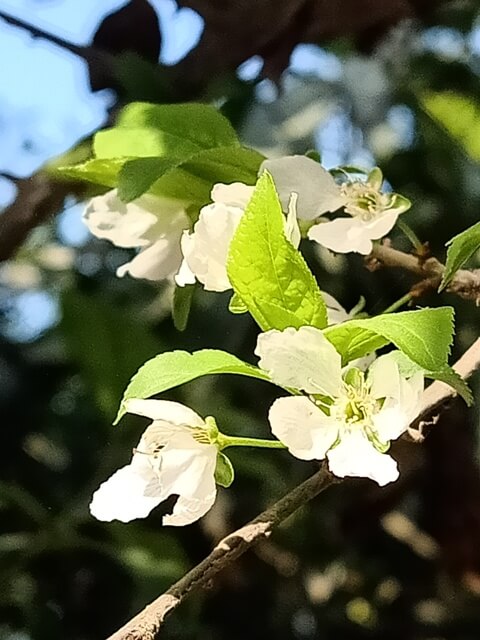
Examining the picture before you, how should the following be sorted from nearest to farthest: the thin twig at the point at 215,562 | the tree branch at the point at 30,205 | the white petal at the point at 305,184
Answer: the thin twig at the point at 215,562
the white petal at the point at 305,184
the tree branch at the point at 30,205

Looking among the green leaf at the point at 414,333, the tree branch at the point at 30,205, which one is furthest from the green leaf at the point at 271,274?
the tree branch at the point at 30,205

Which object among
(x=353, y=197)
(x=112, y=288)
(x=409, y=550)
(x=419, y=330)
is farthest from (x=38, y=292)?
(x=419, y=330)

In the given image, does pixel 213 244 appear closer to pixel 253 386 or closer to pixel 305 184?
pixel 305 184

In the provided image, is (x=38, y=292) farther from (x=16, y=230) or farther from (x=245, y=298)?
(x=245, y=298)

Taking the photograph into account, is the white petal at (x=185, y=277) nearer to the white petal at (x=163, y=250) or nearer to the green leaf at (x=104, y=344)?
the white petal at (x=163, y=250)

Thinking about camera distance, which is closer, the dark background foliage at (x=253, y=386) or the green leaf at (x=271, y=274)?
the green leaf at (x=271, y=274)

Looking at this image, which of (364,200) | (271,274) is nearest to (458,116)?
(364,200)
